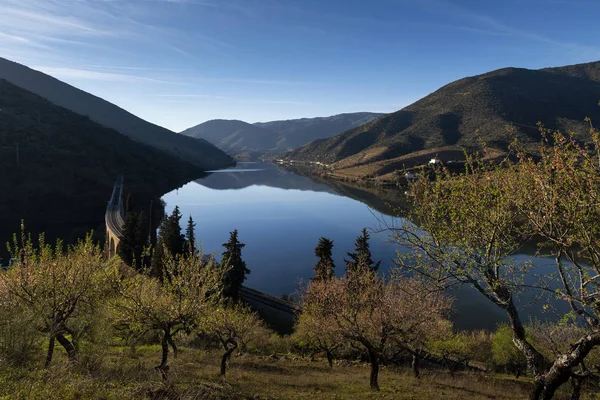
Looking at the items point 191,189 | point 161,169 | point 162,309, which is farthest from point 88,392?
point 161,169

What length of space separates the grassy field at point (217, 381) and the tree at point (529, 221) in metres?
8.62

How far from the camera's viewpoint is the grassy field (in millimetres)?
10531

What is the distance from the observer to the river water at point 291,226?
174 feet

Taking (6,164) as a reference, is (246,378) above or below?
below

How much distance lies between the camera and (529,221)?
10.6m

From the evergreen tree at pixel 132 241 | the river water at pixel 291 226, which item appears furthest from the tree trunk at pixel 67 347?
the evergreen tree at pixel 132 241

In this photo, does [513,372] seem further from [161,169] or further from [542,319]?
[161,169]

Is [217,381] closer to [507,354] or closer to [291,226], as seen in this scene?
[507,354]

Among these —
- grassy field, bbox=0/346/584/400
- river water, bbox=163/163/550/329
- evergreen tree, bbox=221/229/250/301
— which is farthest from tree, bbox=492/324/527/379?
evergreen tree, bbox=221/229/250/301

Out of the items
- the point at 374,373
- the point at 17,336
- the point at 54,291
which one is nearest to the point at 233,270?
the point at 374,373

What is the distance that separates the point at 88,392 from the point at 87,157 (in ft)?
493

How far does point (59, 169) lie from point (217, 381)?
119 m

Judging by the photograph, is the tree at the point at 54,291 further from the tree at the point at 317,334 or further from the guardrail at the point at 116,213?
the guardrail at the point at 116,213

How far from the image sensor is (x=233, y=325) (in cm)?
2417
